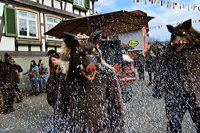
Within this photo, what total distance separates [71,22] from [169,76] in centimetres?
385

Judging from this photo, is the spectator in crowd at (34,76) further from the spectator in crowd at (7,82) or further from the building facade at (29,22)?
the spectator in crowd at (7,82)

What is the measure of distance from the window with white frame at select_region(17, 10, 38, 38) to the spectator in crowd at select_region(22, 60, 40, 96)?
2024mm

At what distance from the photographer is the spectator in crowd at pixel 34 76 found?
9.76 metres

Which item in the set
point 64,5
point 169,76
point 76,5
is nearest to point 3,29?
point 64,5

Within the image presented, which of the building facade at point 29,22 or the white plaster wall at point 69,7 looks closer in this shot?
the building facade at point 29,22

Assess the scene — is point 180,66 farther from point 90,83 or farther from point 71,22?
point 71,22

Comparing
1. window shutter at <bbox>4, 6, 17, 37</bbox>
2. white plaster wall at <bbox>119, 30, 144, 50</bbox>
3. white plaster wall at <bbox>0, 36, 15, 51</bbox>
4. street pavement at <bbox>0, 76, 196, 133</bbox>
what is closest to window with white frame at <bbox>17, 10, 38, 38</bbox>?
window shutter at <bbox>4, 6, 17, 37</bbox>

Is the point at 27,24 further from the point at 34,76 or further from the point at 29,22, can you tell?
the point at 34,76

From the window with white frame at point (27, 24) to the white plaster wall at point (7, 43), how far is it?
714 mm

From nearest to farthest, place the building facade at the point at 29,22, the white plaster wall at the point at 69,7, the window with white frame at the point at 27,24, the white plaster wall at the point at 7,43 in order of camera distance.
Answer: the white plaster wall at the point at 7,43 → the building facade at the point at 29,22 → the window with white frame at the point at 27,24 → the white plaster wall at the point at 69,7

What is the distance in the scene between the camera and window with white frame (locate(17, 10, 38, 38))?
10647mm

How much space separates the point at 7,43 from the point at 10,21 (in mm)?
1141

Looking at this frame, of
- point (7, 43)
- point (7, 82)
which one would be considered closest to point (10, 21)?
point (7, 43)

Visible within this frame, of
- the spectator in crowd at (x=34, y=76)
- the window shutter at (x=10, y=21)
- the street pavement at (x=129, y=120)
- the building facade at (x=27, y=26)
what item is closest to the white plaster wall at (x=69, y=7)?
the building facade at (x=27, y=26)
